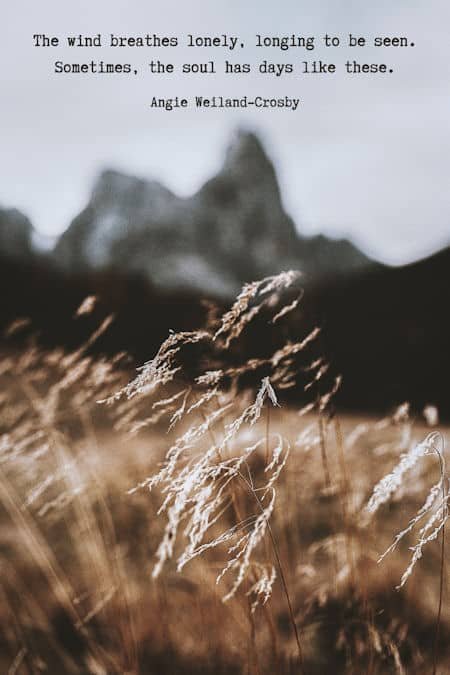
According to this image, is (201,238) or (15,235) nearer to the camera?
(15,235)

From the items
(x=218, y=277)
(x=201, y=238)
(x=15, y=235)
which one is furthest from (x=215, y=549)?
(x=15, y=235)

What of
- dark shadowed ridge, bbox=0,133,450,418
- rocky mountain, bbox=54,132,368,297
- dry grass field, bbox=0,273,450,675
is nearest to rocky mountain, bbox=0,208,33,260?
dark shadowed ridge, bbox=0,133,450,418

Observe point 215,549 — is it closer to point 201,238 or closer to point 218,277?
point 218,277

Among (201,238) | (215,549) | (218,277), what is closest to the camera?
(215,549)

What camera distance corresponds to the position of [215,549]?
1.28m

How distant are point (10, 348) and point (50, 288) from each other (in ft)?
1.98

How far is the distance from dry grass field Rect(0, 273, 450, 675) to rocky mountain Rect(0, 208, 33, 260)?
60 centimetres

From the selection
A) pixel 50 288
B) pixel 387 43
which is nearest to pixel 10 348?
pixel 50 288

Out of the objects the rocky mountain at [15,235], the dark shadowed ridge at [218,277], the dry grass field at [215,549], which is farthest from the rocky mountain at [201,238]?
the dry grass field at [215,549]

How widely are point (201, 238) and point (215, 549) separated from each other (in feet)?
4.36

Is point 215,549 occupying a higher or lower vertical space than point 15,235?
lower

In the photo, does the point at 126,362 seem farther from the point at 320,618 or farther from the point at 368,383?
the point at 368,383

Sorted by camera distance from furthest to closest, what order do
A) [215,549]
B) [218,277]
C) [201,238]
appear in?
[201,238]
[218,277]
[215,549]

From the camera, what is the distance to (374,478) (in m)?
1.35
